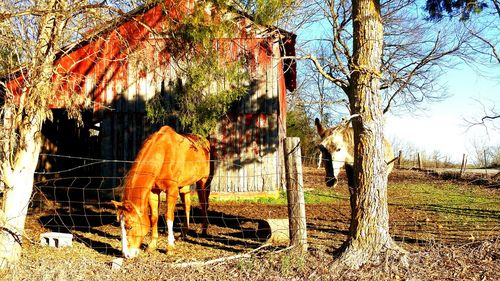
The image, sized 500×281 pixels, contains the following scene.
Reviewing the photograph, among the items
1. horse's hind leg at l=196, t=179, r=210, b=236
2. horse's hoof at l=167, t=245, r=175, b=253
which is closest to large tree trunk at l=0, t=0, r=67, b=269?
horse's hoof at l=167, t=245, r=175, b=253

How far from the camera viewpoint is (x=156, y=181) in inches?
277

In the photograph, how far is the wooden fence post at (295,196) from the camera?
539 centimetres

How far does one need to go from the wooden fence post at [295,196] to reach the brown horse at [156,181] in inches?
73.2

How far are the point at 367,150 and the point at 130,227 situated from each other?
3213 mm

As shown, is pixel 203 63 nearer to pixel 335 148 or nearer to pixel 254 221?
pixel 335 148

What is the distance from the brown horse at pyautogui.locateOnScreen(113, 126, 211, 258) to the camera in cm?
599

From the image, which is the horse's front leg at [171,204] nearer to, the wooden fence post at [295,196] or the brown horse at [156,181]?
the brown horse at [156,181]

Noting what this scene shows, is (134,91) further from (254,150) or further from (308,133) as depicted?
(308,133)

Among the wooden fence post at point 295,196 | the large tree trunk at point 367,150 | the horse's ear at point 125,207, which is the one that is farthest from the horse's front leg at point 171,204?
the large tree trunk at point 367,150

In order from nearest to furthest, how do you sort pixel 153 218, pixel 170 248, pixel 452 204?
pixel 170 248, pixel 153 218, pixel 452 204

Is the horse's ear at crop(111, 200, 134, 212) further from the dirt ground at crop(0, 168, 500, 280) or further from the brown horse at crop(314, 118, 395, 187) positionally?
the brown horse at crop(314, 118, 395, 187)

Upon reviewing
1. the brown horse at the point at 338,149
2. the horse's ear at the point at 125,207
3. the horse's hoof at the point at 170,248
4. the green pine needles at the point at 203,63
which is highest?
the green pine needles at the point at 203,63

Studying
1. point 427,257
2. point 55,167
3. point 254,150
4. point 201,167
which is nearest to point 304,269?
point 427,257

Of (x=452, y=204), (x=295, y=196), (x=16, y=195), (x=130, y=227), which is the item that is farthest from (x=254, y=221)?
(x=452, y=204)
